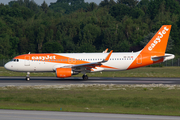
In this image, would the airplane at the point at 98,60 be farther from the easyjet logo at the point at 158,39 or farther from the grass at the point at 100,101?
the grass at the point at 100,101

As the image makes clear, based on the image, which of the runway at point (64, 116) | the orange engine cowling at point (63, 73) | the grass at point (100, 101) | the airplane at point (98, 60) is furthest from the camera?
the airplane at point (98, 60)

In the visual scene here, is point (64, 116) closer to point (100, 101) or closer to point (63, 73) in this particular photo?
point (100, 101)

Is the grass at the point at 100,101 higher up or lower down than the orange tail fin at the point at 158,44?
lower down

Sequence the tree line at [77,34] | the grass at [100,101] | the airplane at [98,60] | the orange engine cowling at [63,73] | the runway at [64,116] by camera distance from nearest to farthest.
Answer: the runway at [64,116] → the grass at [100,101] → the orange engine cowling at [63,73] → the airplane at [98,60] → the tree line at [77,34]

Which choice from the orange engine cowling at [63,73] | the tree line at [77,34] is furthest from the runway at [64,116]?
the tree line at [77,34]

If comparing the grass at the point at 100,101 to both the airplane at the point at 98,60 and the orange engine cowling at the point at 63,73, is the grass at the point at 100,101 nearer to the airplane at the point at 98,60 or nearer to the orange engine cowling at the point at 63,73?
the orange engine cowling at the point at 63,73

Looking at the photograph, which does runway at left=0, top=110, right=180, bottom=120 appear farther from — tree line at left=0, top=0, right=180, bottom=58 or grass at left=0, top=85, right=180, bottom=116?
tree line at left=0, top=0, right=180, bottom=58

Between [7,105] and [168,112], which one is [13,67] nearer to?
[7,105]

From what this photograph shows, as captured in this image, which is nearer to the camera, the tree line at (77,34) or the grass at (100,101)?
the grass at (100,101)

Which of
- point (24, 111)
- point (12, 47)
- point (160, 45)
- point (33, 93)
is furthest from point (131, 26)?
point (24, 111)

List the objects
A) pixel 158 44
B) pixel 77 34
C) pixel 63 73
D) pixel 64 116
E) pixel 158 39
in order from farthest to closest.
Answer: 1. pixel 77 34
2. pixel 158 39
3. pixel 158 44
4. pixel 63 73
5. pixel 64 116

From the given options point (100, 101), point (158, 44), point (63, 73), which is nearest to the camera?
point (100, 101)

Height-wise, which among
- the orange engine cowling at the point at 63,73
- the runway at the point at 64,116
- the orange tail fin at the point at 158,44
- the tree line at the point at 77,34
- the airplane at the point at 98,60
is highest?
the tree line at the point at 77,34

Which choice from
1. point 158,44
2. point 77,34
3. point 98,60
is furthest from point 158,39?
point 77,34
